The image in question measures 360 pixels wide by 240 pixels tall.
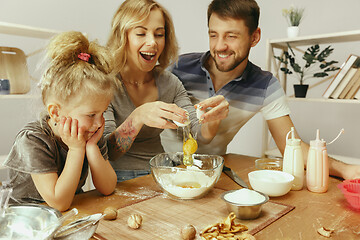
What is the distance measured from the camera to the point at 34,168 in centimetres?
100

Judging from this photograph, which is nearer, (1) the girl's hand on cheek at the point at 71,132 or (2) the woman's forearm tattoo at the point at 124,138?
(1) the girl's hand on cheek at the point at 71,132

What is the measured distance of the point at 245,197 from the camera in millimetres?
944

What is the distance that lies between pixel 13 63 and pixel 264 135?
6.51ft

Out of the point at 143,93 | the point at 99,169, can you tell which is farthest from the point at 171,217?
the point at 143,93

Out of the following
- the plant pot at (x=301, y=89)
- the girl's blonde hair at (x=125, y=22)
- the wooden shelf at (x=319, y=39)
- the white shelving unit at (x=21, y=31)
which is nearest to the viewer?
the girl's blonde hair at (x=125, y=22)

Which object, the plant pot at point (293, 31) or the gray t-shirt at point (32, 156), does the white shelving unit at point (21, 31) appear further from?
the plant pot at point (293, 31)

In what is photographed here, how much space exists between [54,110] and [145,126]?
0.63 metres

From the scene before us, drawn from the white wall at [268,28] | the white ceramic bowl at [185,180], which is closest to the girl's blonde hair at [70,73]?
the white ceramic bowl at [185,180]

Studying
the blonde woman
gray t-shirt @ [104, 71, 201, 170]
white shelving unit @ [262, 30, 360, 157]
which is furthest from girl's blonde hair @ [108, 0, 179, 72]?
white shelving unit @ [262, 30, 360, 157]

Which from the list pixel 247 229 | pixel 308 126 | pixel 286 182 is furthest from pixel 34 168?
pixel 308 126

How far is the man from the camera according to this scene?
181 centimetres

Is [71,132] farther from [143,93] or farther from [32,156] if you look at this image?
[143,93]

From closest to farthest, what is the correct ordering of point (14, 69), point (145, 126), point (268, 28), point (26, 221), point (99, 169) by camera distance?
point (26, 221) < point (99, 169) < point (145, 126) < point (14, 69) < point (268, 28)

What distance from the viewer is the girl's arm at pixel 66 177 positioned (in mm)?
978
